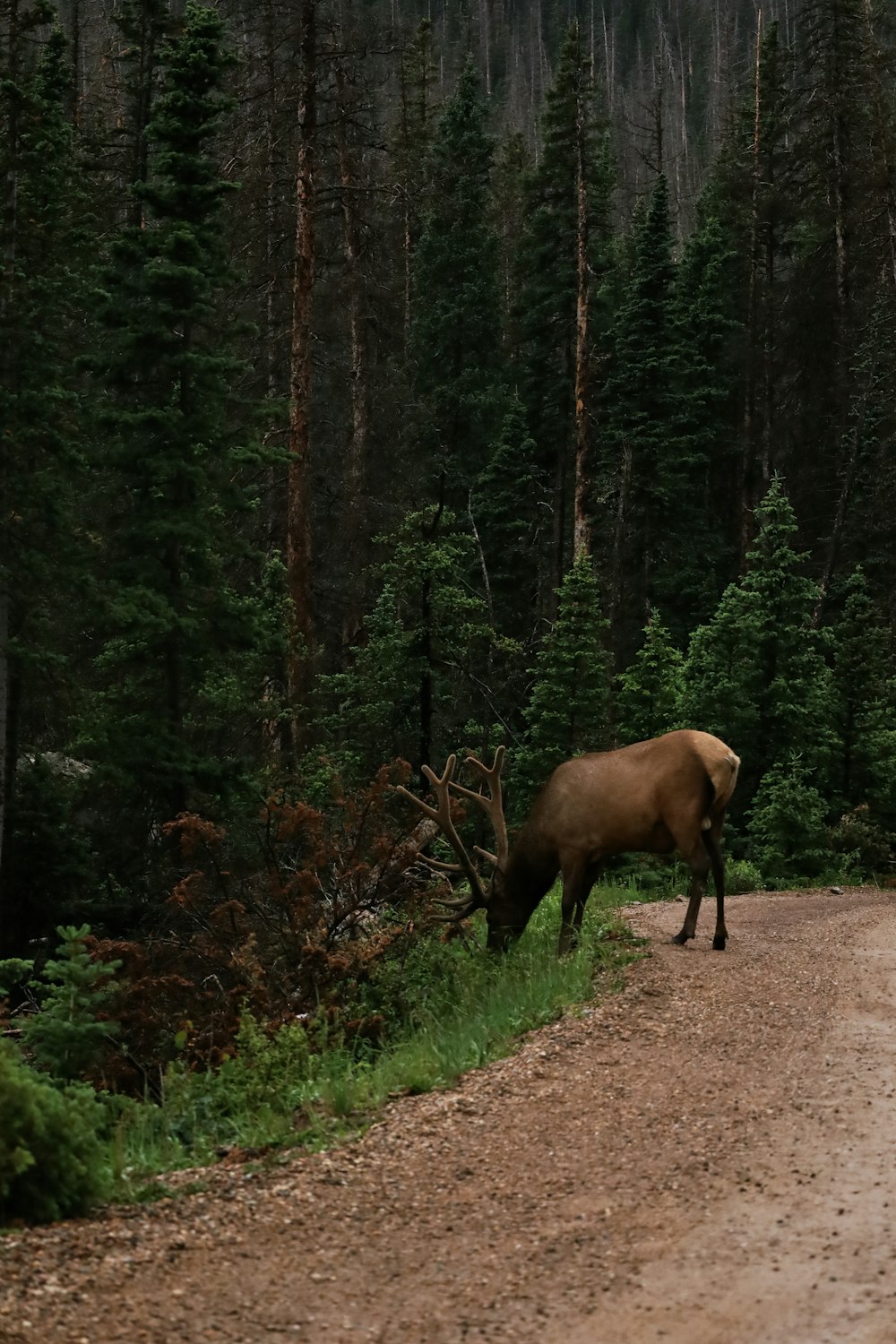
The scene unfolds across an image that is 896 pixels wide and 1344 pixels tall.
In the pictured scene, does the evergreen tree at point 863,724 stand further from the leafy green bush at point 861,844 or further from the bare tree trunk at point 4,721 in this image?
the bare tree trunk at point 4,721

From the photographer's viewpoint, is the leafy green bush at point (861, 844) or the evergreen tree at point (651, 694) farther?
the evergreen tree at point (651, 694)

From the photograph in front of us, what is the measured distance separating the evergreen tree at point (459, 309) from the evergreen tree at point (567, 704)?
16892 mm

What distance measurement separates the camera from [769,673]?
22000mm

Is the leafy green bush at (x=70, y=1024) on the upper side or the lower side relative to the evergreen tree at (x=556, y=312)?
lower

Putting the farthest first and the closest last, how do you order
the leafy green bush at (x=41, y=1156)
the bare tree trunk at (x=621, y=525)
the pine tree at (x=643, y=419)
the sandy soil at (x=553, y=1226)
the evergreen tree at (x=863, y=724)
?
the pine tree at (x=643, y=419), the bare tree trunk at (x=621, y=525), the evergreen tree at (x=863, y=724), the leafy green bush at (x=41, y=1156), the sandy soil at (x=553, y=1226)

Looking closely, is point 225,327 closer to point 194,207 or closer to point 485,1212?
point 194,207

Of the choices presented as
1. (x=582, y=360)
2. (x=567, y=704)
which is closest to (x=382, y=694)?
(x=567, y=704)

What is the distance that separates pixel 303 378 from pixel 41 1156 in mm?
18061

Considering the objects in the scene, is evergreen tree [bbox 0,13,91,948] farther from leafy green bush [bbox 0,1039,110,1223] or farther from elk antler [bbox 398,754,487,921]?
leafy green bush [bbox 0,1039,110,1223]

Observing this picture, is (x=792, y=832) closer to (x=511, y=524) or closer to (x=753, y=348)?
(x=511, y=524)

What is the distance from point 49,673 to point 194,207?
6404 mm

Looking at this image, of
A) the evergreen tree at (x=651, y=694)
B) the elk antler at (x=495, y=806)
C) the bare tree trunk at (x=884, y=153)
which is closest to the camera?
the elk antler at (x=495, y=806)

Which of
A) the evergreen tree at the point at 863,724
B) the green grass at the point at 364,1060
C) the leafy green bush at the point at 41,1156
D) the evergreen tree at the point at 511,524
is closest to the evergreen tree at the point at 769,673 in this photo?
the evergreen tree at the point at 863,724

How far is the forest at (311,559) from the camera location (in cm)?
1282
